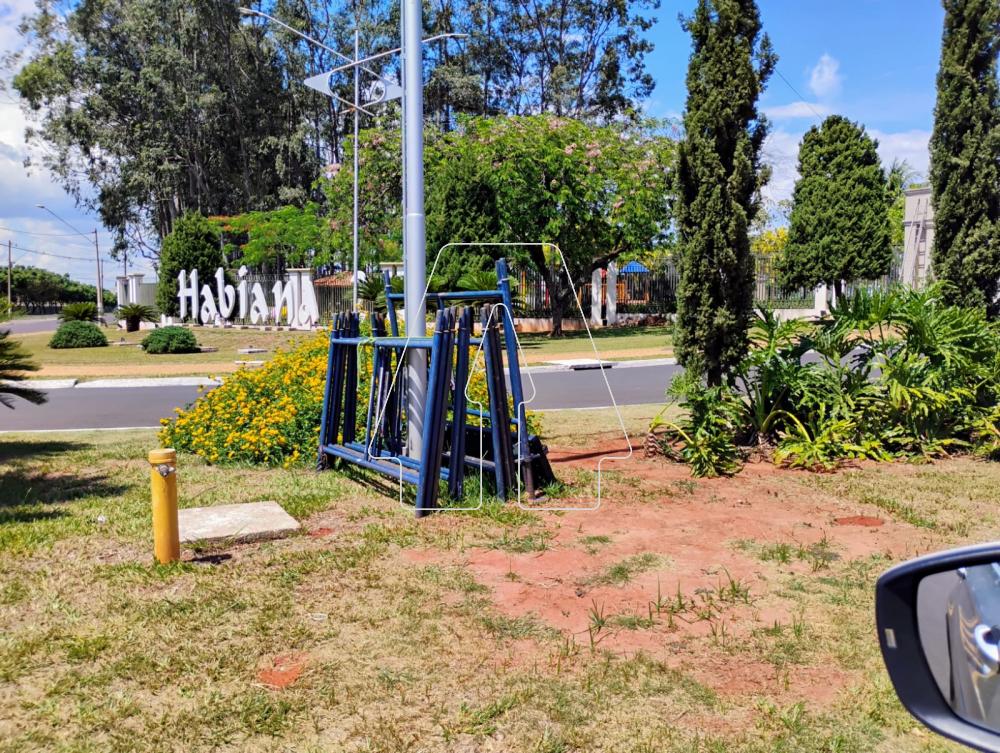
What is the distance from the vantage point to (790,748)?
9.92ft

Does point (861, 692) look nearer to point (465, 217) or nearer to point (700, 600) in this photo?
point (700, 600)

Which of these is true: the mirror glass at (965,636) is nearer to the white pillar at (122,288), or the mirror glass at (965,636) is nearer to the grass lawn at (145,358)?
the grass lawn at (145,358)

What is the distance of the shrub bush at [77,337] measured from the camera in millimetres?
27422

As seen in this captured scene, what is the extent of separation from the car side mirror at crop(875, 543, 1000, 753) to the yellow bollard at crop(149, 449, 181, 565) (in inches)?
169

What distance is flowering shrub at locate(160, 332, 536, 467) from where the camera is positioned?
26.4ft

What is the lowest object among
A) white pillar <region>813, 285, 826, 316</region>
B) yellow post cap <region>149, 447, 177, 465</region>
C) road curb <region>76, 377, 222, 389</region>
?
road curb <region>76, 377, 222, 389</region>

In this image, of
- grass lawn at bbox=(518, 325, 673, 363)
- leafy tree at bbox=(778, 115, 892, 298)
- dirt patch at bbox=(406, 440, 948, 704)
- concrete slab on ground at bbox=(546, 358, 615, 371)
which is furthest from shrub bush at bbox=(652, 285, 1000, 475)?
leafy tree at bbox=(778, 115, 892, 298)

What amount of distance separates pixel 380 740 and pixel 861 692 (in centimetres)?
188

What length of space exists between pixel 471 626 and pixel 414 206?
12.2ft

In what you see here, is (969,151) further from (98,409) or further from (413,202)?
(98,409)

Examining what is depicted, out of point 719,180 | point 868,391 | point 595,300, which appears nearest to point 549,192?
point 595,300

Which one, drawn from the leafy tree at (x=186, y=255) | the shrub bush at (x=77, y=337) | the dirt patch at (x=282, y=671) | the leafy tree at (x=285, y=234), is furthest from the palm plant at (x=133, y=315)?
the dirt patch at (x=282, y=671)

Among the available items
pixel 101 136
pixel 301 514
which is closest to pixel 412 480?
pixel 301 514

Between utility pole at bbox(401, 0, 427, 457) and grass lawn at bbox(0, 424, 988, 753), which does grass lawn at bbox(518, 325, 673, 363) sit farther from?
grass lawn at bbox(0, 424, 988, 753)
